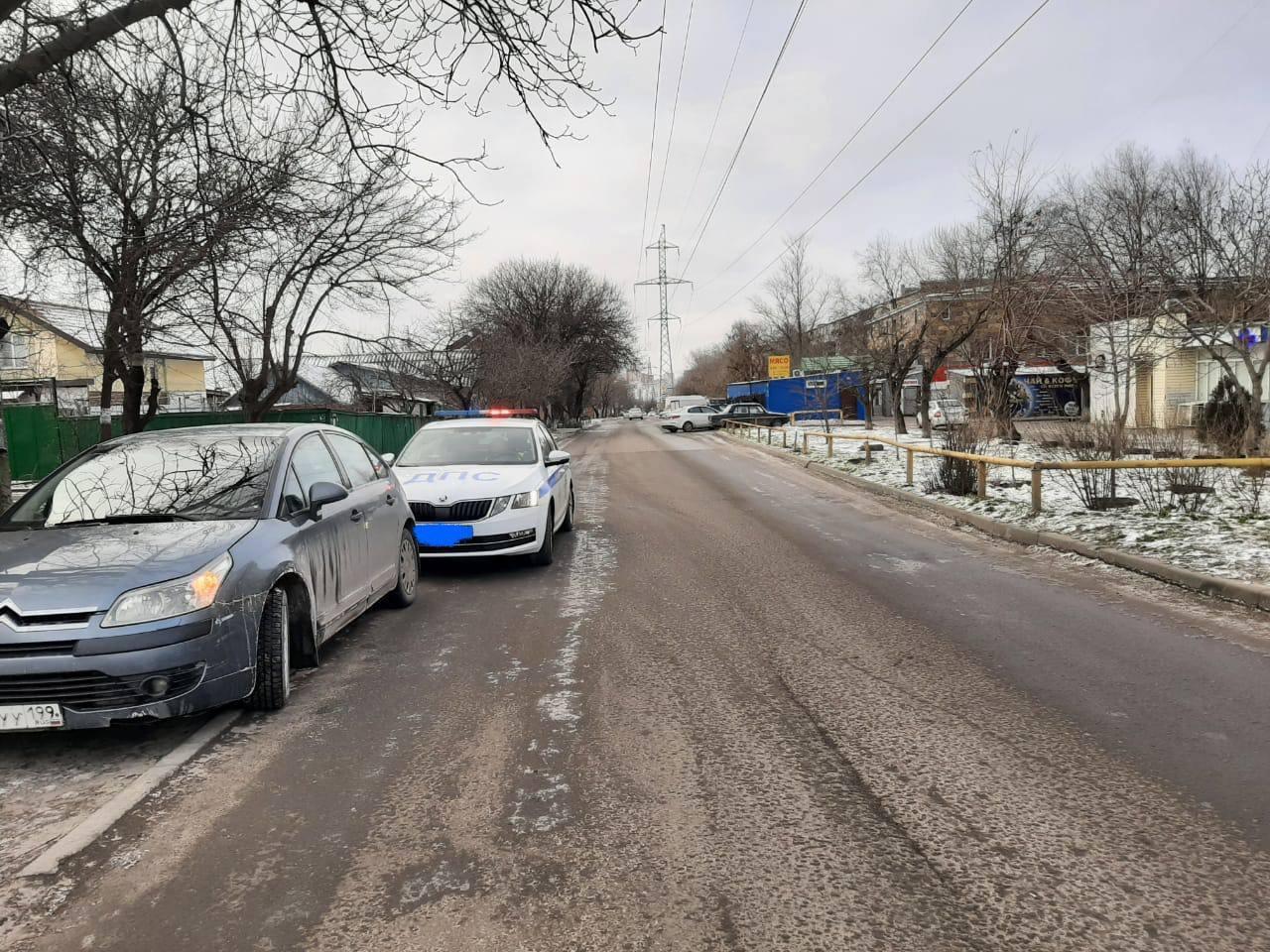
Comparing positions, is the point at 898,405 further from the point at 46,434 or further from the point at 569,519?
the point at 46,434

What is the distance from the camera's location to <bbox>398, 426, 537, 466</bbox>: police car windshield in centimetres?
936

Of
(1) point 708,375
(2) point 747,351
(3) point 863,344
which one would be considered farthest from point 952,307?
(1) point 708,375

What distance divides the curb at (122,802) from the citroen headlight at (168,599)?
643 millimetres

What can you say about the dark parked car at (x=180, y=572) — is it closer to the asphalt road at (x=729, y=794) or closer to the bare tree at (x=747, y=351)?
the asphalt road at (x=729, y=794)

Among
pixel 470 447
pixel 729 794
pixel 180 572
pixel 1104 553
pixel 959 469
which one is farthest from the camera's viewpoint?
pixel 959 469

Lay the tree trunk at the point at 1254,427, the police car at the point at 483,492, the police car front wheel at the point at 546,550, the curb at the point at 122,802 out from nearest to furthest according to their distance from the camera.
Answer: the curb at the point at 122,802
the police car at the point at 483,492
the police car front wheel at the point at 546,550
the tree trunk at the point at 1254,427

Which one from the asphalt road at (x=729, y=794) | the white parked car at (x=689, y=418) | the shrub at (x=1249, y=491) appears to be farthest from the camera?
the white parked car at (x=689, y=418)

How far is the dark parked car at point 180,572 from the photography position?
147 inches

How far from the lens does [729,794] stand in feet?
11.1

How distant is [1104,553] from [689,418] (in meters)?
39.3

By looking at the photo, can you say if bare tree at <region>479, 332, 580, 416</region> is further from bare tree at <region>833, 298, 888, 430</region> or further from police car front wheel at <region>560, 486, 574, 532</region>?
police car front wheel at <region>560, 486, 574, 532</region>

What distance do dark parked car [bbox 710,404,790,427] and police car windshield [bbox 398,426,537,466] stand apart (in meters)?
36.0

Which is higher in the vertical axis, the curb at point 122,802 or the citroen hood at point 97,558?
the citroen hood at point 97,558

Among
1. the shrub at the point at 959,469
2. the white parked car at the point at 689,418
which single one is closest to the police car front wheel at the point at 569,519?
the shrub at the point at 959,469
